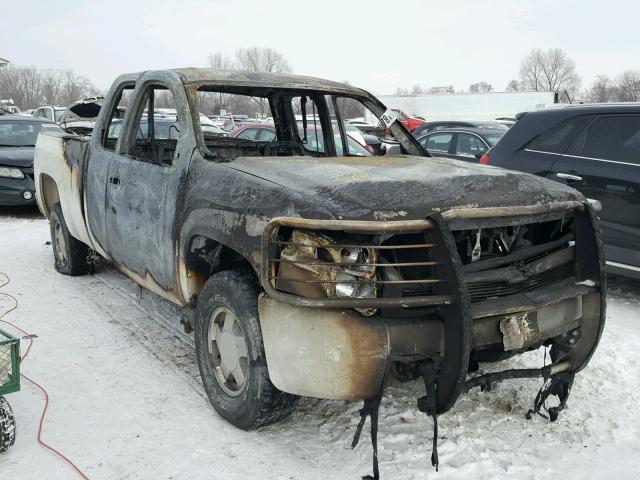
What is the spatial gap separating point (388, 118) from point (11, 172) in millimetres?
6934

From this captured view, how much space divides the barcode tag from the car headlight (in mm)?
6810

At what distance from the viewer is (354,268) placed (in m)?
2.70

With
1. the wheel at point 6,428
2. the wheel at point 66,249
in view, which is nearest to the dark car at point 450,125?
the wheel at point 66,249

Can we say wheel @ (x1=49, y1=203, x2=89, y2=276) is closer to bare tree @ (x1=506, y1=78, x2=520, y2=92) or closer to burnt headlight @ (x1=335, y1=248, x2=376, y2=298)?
burnt headlight @ (x1=335, y1=248, x2=376, y2=298)

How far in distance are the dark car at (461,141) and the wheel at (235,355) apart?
7.10 m

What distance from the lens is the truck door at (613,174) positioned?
5273 millimetres

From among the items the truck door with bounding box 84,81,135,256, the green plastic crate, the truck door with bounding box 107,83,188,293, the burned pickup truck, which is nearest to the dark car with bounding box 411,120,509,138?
the truck door with bounding box 84,81,135,256

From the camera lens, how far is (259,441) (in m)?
3.19

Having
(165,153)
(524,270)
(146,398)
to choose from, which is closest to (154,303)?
(165,153)

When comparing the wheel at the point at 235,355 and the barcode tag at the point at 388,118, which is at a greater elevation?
the barcode tag at the point at 388,118

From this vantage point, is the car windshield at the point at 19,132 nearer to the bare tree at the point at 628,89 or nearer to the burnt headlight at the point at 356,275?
the burnt headlight at the point at 356,275

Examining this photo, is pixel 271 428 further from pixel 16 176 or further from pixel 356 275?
pixel 16 176

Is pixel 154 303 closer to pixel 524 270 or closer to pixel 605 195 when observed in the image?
pixel 524 270

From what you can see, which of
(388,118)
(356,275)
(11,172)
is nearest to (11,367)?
(356,275)
